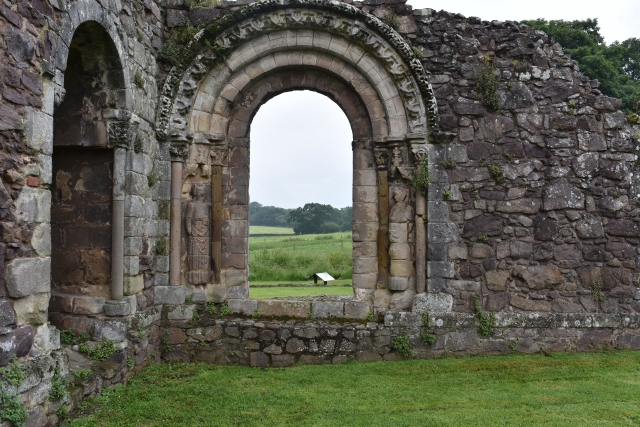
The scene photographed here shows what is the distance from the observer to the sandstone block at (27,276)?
4.21 m

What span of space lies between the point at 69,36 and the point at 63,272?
9.56 feet

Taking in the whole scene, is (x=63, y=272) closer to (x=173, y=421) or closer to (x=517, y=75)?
(x=173, y=421)

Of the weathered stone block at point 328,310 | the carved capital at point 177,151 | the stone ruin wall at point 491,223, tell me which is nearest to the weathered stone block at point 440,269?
the stone ruin wall at point 491,223

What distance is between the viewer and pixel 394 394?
5.85 m

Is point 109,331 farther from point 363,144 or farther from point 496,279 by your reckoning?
point 496,279

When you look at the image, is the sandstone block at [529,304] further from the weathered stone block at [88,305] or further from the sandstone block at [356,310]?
the weathered stone block at [88,305]

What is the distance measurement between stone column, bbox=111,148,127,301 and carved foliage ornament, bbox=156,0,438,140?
3.35 feet

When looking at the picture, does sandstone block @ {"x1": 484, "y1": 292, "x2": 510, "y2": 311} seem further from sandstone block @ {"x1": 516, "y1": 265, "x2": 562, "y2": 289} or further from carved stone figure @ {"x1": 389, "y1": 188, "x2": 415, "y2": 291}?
carved stone figure @ {"x1": 389, "y1": 188, "x2": 415, "y2": 291}

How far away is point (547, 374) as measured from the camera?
Answer: 6.39 metres

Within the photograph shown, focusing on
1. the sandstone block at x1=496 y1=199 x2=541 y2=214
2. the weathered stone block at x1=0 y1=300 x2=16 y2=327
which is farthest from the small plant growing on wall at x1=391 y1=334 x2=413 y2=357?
the weathered stone block at x1=0 y1=300 x2=16 y2=327

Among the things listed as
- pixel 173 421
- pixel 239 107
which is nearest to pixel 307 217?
pixel 239 107

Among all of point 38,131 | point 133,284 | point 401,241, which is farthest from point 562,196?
point 38,131

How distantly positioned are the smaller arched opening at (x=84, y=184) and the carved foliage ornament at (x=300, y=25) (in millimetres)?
1031

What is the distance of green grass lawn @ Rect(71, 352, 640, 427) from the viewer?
510 centimetres
